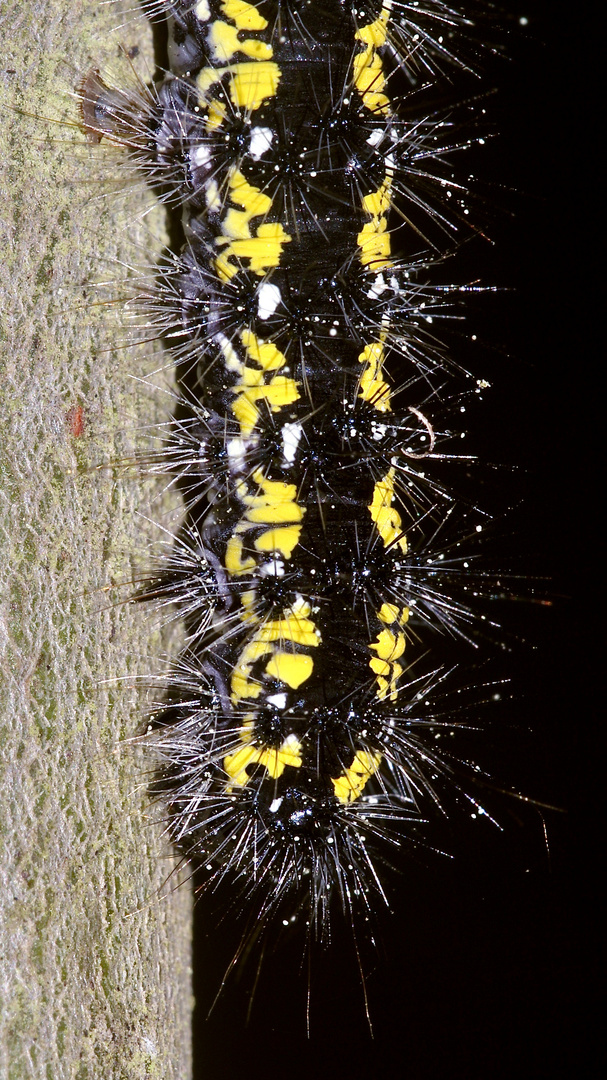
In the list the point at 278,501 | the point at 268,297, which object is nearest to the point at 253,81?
the point at 268,297

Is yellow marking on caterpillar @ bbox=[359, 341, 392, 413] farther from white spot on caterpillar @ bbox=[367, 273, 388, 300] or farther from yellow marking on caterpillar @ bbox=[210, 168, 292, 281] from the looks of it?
yellow marking on caterpillar @ bbox=[210, 168, 292, 281]

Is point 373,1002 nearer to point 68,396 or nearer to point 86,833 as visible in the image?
point 86,833

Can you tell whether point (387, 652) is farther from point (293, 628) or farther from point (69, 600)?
point (69, 600)

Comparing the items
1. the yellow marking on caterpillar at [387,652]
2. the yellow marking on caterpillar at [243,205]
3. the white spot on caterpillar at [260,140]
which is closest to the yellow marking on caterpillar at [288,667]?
the yellow marking on caterpillar at [387,652]

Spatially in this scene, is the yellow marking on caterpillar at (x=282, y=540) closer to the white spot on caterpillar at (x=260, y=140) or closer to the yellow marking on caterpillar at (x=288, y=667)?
the yellow marking on caterpillar at (x=288, y=667)

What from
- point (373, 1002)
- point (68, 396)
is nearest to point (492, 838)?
point (373, 1002)

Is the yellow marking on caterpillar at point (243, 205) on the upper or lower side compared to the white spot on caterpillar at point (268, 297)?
upper

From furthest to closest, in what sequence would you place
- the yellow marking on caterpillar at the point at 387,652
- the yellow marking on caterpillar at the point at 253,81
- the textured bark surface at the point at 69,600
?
the yellow marking on caterpillar at the point at 387,652 → the yellow marking on caterpillar at the point at 253,81 → the textured bark surface at the point at 69,600
